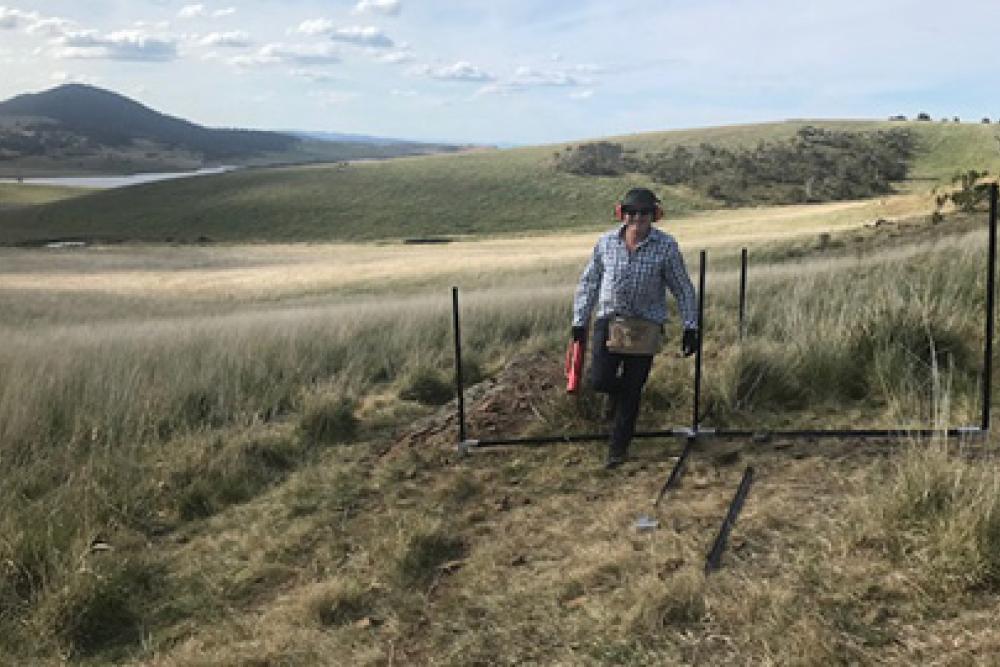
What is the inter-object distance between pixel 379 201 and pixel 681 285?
75331 mm

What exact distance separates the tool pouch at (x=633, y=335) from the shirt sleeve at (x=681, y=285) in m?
0.19

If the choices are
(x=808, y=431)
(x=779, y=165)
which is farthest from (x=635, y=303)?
(x=779, y=165)

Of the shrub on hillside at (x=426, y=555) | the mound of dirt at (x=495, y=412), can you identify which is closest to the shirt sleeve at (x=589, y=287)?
the mound of dirt at (x=495, y=412)

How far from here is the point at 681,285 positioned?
5742 millimetres

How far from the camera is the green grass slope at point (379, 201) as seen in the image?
71.9 m

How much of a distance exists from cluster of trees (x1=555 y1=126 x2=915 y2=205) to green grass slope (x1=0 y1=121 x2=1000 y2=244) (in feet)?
8.56

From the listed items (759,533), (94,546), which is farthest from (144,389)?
(759,533)

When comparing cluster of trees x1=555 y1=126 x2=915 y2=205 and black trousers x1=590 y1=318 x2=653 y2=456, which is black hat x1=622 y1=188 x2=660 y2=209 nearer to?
black trousers x1=590 y1=318 x2=653 y2=456

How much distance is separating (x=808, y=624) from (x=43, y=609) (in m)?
3.16

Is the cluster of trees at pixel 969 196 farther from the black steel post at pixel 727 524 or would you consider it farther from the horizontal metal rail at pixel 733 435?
the black steel post at pixel 727 524

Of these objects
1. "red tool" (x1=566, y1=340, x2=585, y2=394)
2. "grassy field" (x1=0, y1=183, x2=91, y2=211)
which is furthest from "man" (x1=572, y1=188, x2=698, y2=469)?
"grassy field" (x1=0, y1=183, x2=91, y2=211)

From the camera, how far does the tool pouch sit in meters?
5.71

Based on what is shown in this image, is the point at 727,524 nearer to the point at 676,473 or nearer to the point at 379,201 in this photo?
the point at 676,473

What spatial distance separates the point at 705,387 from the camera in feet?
21.7
